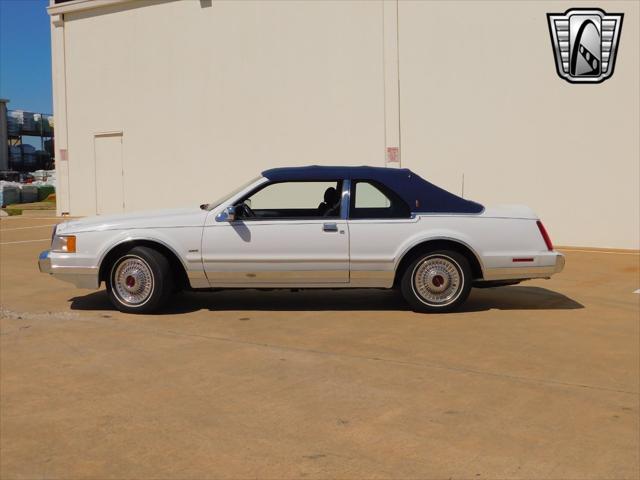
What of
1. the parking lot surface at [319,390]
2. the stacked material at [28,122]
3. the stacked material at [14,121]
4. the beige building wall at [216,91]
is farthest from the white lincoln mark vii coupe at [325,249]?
the stacked material at [28,122]

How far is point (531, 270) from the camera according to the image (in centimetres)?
722

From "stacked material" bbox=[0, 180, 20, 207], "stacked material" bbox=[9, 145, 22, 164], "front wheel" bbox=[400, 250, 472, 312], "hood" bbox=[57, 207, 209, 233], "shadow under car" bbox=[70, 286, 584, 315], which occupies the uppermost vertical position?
"stacked material" bbox=[9, 145, 22, 164]

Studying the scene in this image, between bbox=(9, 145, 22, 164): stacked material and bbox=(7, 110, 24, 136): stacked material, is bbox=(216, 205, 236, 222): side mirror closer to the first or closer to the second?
bbox=(7, 110, 24, 136): stacked material

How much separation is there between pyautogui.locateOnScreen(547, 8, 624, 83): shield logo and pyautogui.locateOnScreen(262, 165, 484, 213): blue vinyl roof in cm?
730

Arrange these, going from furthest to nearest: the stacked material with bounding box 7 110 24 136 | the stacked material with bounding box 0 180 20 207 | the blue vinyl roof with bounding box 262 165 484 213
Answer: the stacked material with bounding box 7 110 24 136 → the stacked material with bounding box 0 180 20 207 → the blue vinyl roof with bounding box 262 165 484 213

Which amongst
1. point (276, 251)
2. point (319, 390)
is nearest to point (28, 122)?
point (276, 251)

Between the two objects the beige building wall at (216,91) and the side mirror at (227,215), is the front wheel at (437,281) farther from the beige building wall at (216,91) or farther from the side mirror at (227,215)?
the beige building wall at (216,91)

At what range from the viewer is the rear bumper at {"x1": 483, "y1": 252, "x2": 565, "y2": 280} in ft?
23.7

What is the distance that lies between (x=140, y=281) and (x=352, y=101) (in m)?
9.45

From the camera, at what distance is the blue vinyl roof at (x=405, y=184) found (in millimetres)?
7352

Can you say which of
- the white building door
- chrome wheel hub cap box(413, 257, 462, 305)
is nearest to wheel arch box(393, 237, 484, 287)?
chrome wheel hub cap box(413, 257, 462, 305)

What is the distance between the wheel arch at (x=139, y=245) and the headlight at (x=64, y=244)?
0.34 metres

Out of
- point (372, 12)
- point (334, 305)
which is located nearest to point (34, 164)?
point (372, 12)

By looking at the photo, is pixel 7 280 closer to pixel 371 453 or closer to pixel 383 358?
pixel 383 358
